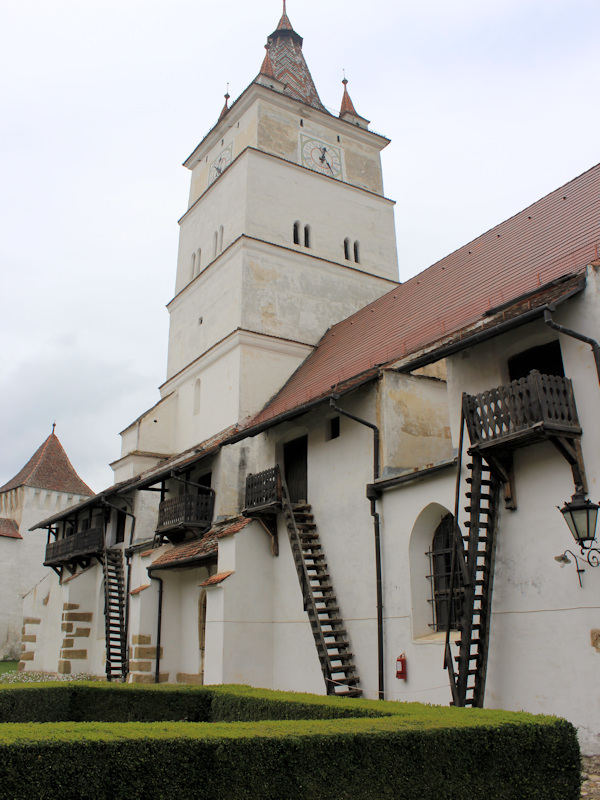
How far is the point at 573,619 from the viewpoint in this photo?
9.35 m

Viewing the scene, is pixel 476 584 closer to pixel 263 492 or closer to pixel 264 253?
pixel 263 492

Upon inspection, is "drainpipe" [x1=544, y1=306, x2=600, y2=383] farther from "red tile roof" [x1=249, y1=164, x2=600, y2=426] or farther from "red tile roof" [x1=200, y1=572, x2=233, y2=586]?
"red tile roof" [x1=200, y1=572, x2=233, y2=586]

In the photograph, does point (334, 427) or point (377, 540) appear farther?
point (334, 427)

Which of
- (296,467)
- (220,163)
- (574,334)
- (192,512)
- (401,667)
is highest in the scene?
(220,163)

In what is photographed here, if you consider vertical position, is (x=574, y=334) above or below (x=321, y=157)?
below

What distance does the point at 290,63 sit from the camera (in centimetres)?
3219

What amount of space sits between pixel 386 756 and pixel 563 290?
764 cm

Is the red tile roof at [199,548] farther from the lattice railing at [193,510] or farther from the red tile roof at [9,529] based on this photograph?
the red tile roof at [9,529]

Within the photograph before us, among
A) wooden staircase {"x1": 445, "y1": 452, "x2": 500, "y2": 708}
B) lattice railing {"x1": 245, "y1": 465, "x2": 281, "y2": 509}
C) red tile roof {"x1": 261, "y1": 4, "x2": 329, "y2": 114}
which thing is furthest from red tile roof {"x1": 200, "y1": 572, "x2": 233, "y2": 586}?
red tile roof {"x1": 261, "y1": 4, "x2": 329, "y2": 114}

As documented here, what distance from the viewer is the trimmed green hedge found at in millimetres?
4824

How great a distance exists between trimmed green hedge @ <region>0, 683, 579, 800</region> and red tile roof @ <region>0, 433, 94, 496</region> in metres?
38.1

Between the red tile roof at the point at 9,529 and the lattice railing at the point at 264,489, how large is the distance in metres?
27.4

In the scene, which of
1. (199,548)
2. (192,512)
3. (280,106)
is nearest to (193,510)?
(192,512)

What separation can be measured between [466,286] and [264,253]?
31.7ft
